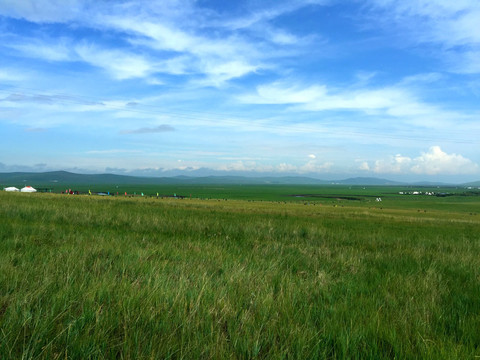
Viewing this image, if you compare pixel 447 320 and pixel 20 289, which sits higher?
pixel 20 289

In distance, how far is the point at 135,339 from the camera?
7.93 feet

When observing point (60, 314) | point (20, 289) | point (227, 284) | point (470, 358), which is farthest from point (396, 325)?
point (20, 289)

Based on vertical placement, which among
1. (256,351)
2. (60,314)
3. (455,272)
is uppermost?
(60,314)

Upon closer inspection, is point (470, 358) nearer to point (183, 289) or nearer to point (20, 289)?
point (183, 289)

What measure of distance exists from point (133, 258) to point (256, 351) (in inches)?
135

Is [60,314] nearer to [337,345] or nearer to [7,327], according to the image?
[7,327]

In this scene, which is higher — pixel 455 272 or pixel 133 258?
pixel 133 258

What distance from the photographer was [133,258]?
16.9ft

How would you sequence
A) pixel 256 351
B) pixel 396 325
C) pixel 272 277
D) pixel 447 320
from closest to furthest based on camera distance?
pixel 256 351
pixel 396 325
pixel 447 320
pixel 272 277

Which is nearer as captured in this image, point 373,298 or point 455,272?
point 373,298

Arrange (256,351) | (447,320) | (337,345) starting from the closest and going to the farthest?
(256,351) < (337,345) < (447,320)

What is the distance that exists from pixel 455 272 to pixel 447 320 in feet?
9.64

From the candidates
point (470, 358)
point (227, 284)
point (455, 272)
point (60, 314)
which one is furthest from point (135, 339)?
point (455, 272)

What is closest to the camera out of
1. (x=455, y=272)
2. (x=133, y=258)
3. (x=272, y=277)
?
(x=272, y=277)
